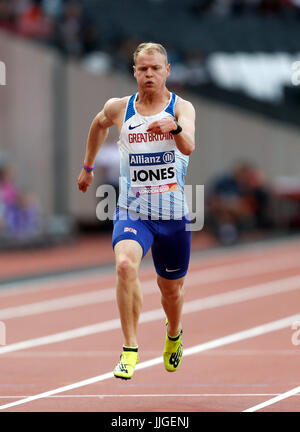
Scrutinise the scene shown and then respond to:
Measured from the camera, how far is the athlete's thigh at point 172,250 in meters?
7.07

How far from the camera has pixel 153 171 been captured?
22.2ft

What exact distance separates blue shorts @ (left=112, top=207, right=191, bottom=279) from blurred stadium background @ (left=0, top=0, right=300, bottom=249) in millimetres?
11530

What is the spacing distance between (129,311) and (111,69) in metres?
Answer: 16.5

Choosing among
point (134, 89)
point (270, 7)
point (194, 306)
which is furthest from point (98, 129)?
point (270, 7)

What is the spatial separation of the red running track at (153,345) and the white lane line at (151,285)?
0.02 m

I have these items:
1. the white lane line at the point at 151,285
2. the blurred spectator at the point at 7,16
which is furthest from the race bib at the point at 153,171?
the blurred spectator at the point at 7,16

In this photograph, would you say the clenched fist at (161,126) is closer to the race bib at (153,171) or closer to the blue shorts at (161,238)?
the race bib at (153,171)

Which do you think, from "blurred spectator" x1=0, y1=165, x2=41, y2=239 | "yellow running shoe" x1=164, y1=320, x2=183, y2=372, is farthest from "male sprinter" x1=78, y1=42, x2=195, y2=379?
"blurred spectator" x1=0, y1=165, x2=41, y2=239

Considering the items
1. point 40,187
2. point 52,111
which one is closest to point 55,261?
point 40,187

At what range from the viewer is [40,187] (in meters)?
20.7

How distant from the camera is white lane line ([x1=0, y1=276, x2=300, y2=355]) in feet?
32.7

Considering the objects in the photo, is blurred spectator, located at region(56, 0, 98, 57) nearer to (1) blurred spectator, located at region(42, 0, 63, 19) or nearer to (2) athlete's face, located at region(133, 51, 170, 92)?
(1) blurred spectator, located at region(42, 0, 63, 19)
